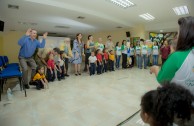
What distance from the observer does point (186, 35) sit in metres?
0.87

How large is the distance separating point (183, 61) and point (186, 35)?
0.17m

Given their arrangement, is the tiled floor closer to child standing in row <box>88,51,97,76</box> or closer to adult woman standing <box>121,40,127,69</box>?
child standing in row <box>88,51,97,76</box>

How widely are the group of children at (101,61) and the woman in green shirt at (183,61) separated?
4.30 m

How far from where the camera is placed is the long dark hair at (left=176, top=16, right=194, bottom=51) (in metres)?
0.86

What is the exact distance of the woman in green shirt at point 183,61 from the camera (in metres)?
0.83

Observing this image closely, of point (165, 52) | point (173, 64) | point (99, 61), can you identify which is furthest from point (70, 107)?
point (165, 52)

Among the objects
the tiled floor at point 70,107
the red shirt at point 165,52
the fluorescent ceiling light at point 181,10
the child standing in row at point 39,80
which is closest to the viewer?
the tiled floor at point 70,107

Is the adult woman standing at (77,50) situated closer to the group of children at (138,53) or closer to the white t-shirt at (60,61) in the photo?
the white t-shirt at (60,61)

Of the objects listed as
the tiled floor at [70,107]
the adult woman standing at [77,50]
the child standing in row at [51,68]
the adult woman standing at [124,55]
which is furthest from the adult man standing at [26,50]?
the adult woman standing at [124,55]

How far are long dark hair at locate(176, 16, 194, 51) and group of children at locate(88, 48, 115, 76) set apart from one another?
14.1 feet

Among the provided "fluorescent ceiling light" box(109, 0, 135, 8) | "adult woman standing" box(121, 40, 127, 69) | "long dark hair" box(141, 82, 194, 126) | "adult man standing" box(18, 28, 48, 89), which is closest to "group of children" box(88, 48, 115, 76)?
"adult woman standing" box(121, 40, 127, 69)

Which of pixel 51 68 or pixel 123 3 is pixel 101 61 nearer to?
pixel 51 68

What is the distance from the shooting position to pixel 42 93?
9.97 ft

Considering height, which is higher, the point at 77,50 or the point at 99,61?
the point at 77,50
